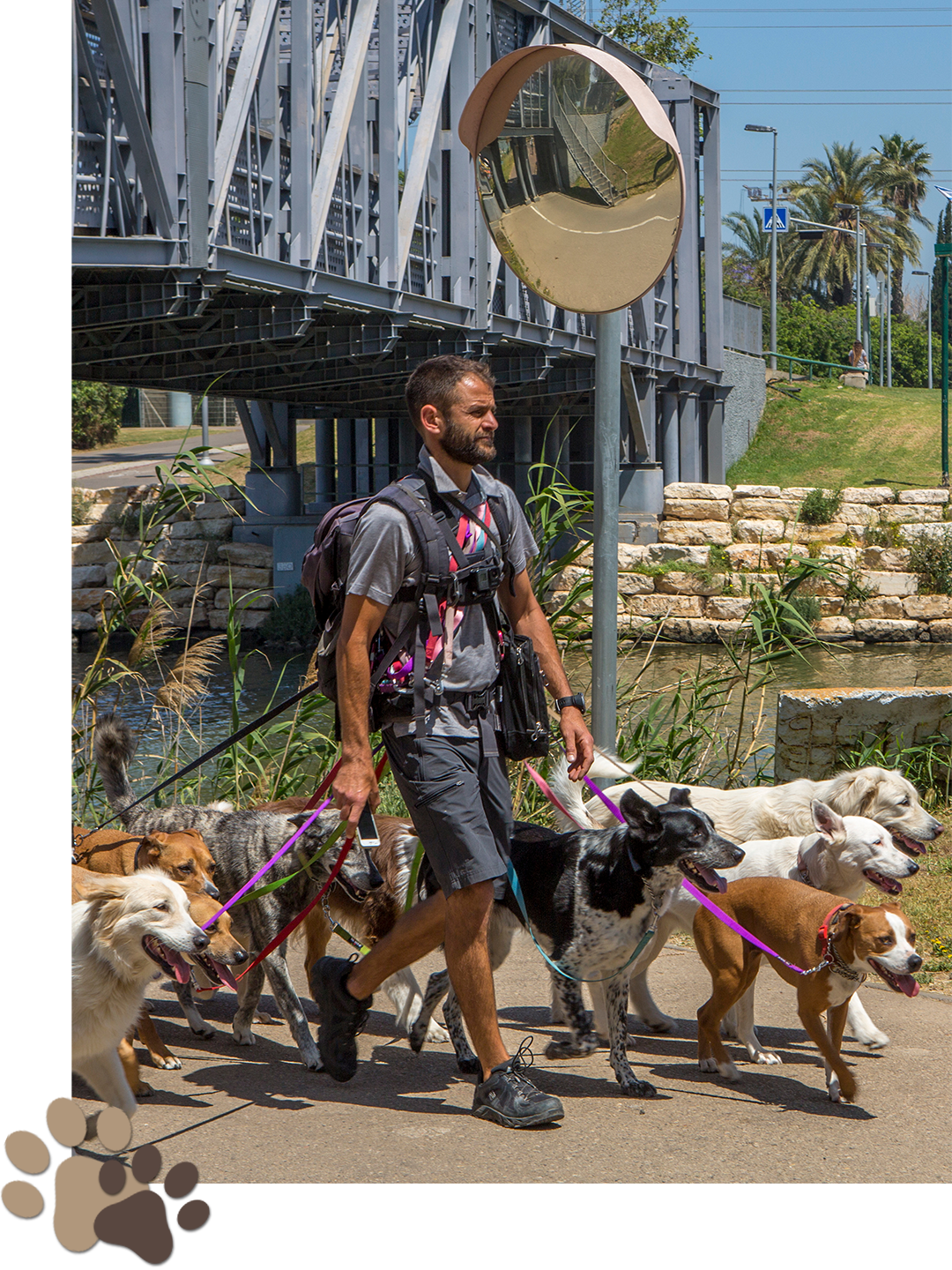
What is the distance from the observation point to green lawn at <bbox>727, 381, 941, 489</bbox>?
118ft

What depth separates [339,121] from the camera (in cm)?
1920

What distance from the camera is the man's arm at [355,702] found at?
3463 millimetres

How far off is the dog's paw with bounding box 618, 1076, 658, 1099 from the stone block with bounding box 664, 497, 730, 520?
27.9m

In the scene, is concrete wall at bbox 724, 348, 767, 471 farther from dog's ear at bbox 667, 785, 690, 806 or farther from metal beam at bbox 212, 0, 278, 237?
dog's ear at bbox 667, 785, 690, 806

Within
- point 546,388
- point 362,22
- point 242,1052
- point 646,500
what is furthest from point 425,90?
point 242,1052

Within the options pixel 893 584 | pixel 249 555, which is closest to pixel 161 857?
pixel 893 584

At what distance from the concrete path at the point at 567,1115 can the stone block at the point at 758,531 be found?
2506 centimetres

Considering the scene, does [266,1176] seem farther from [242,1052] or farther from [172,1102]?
[242,1052]

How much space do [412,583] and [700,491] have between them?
28522mm

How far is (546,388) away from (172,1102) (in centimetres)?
2620

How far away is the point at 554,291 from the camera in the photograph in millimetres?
4836

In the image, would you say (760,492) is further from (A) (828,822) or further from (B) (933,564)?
(A) (828,822)

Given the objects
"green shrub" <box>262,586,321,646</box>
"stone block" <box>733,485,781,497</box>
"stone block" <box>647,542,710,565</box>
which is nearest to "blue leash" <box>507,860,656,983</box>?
"green shrub" <box>262,586,321,646</box>

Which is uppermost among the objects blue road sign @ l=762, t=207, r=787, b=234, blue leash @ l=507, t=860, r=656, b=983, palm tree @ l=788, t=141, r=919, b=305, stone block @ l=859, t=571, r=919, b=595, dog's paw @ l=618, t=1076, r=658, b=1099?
palm tree @ l=788, t=141, r=919, b=305
